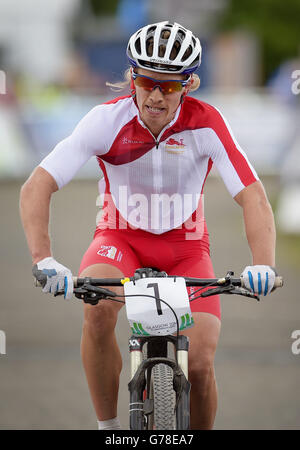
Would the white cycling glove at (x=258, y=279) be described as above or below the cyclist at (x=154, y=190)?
Answer: below

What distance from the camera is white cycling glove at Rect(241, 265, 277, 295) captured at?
12.5 feet

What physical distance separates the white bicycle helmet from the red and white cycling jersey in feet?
1.10

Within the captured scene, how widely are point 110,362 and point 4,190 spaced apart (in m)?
16.2

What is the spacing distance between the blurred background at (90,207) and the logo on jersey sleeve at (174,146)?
2117mm

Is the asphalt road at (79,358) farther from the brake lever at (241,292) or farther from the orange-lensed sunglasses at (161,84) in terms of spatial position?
the orange-lensed sunglasses at (161,84)

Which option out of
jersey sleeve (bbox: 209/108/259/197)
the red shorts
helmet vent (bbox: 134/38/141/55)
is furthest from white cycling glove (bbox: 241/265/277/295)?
helmet vent (bbox: 134/38/141/55)

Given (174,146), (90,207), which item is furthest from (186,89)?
(90,207)

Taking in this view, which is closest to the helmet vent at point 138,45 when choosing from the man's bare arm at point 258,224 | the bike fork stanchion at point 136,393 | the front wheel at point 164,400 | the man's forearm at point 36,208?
the man's forearm at point 36,208

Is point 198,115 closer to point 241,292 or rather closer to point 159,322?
point 241,292

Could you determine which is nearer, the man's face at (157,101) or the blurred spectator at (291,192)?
the man's face at (157,101)

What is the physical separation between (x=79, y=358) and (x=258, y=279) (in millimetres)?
4007

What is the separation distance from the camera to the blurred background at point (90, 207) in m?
6.65

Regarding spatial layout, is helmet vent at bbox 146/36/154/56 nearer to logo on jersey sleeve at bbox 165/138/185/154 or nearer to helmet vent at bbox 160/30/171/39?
helmet vent at bbox 160/30/171/39

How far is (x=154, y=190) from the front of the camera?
183 inches
